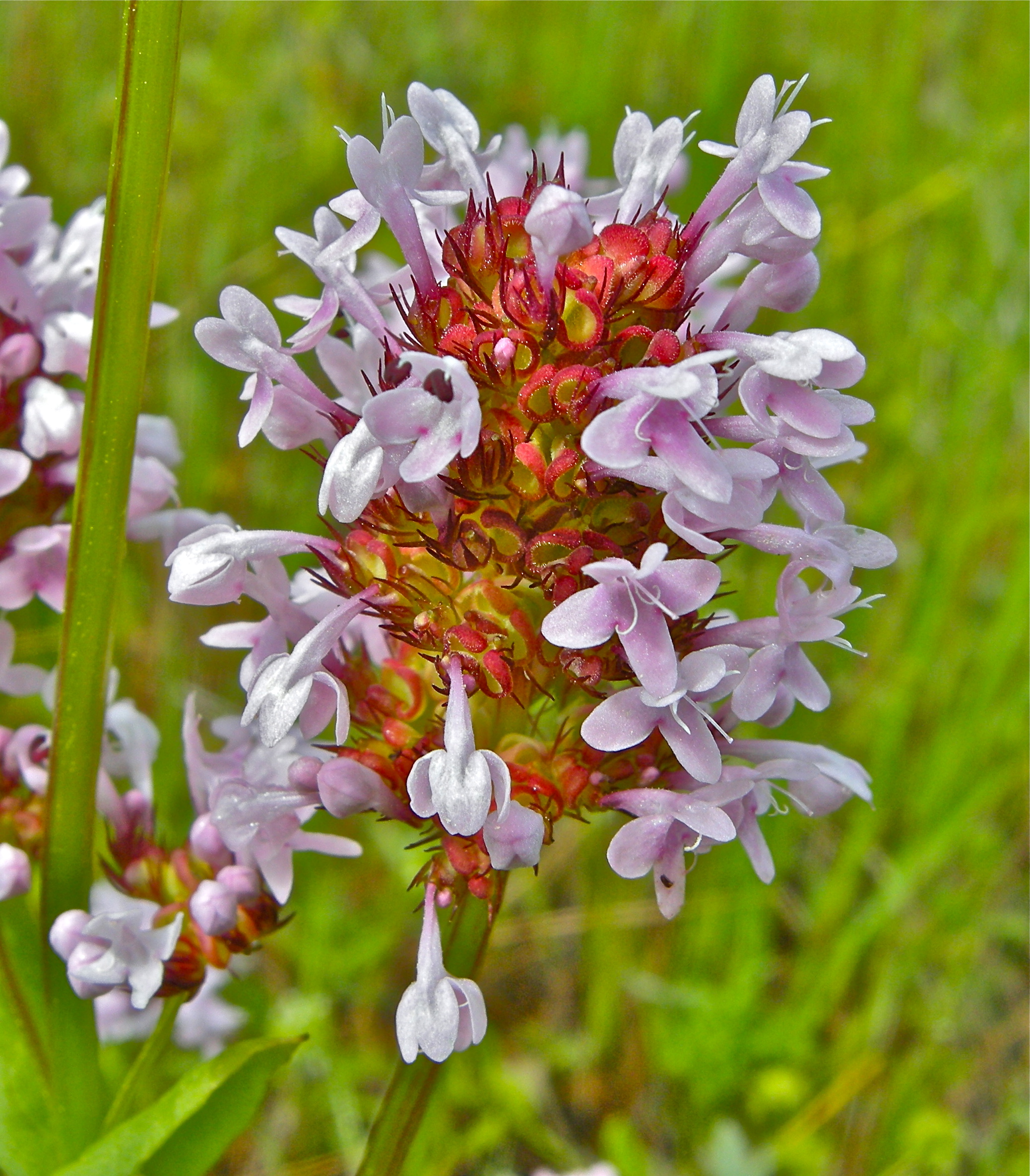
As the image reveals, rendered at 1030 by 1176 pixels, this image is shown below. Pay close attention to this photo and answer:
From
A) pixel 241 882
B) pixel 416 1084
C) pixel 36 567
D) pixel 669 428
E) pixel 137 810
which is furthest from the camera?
pixel 137 810

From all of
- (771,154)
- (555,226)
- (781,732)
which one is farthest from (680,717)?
(781,732)

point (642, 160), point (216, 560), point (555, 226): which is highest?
point (642, 160)

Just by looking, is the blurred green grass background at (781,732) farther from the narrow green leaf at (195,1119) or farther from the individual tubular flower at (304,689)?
the individual tubular flower at (304,689)

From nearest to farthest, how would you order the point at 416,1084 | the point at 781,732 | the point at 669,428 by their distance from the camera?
the point at 669,428, the point at 416,1084, the point at 781,732

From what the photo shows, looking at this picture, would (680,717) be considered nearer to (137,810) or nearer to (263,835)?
(263,835)

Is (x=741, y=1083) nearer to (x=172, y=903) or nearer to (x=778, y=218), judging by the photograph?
(x=172, y=903)

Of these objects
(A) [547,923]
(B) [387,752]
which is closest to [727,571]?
(A) [547,923]

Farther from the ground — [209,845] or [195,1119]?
[209,845]
